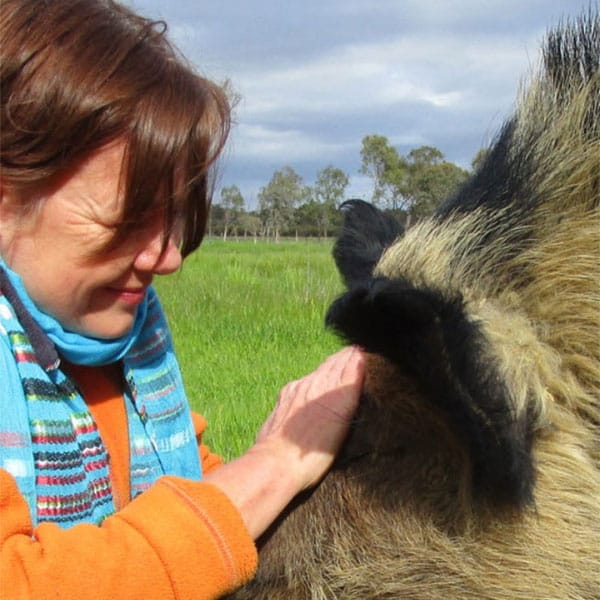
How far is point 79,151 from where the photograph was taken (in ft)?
5.78

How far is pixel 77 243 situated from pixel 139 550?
0.61 m

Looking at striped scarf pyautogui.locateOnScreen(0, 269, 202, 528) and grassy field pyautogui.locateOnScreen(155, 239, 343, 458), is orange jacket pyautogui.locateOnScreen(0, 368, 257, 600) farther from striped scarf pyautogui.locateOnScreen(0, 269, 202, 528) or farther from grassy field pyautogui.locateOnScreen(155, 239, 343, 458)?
grassy field pyautogui.locateOnScreen(155, 239, 343, 458)

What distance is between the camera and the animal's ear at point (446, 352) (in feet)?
4.04

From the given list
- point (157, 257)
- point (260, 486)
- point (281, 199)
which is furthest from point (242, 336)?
point (281, 199)

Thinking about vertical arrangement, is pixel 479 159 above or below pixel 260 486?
above

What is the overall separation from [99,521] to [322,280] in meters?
8.74

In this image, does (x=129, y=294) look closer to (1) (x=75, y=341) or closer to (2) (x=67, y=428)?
(1) (x=75, y=341)

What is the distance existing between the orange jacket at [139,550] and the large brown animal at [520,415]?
0.45 ft

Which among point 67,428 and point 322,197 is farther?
point 322,197

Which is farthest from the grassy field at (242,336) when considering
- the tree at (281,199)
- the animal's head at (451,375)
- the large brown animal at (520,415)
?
the tree at (281,199)

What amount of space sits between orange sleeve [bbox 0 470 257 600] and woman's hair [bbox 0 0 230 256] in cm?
55

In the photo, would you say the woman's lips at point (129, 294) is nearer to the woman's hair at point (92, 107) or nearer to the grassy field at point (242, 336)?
the woman's hair at point (92, 107)

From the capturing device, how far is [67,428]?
192cm

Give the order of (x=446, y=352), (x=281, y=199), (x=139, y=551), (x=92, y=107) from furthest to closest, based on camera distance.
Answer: (x=281, y=199) → (x=92, y=107) → (x=139, y=551) → (x=446, y=352)
